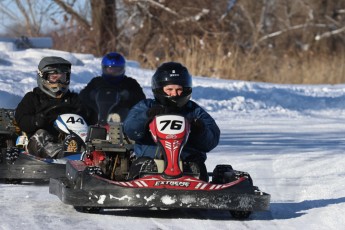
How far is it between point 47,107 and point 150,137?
8.97ft

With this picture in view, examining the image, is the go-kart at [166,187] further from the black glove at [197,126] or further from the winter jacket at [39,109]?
the winter jacket at [39,109]

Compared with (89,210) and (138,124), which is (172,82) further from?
(89,210)

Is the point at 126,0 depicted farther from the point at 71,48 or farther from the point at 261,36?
the point at 261,36

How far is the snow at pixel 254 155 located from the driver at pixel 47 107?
0.57 m

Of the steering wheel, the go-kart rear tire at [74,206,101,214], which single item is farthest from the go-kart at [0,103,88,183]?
the go-kart rear tire at [74,206,101,214]

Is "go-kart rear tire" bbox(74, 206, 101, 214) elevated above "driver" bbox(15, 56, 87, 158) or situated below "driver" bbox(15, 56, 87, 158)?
below

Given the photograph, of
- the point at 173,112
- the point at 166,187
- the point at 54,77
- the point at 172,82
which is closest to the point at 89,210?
the point at 166,187

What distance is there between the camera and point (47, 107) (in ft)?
33.5

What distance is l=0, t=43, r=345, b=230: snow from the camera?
7.00 m

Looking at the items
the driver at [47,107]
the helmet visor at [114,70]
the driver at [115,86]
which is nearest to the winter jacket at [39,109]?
the driver at [47,107]

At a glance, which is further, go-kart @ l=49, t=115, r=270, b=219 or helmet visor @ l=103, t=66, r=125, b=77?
helmet visor @ l=103, t=66, r=125, b=77

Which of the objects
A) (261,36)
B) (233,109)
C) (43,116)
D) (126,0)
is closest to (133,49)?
(126,0)

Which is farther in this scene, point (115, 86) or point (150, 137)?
point (115, 86)

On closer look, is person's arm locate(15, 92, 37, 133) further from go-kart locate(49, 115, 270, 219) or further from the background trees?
the background trees
